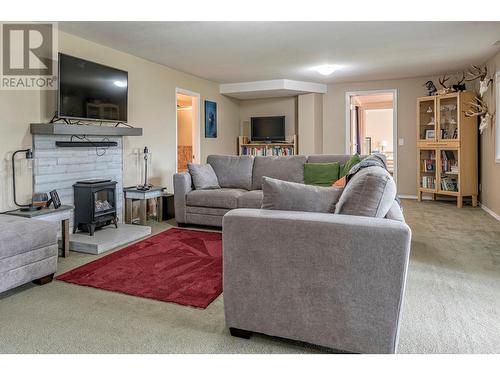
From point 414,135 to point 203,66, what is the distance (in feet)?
13.7

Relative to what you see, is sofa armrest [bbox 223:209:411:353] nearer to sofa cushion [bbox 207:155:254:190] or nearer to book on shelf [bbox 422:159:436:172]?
sofa cushion [bbox 207:155:254:190]

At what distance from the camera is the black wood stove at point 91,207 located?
3996 mm

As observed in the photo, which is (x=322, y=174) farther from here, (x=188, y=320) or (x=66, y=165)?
(x=66, y=165)

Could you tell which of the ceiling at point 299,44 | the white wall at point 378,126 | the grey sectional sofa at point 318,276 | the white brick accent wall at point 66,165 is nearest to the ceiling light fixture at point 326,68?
the ceiling at point 299,44

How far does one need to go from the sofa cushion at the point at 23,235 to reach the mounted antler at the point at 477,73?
6.13m

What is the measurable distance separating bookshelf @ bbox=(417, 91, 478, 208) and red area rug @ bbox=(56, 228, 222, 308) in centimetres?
454

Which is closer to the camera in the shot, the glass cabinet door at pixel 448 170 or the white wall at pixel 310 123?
the glass cabinet door at pixel 448 170

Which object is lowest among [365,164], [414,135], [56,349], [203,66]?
[56,349]

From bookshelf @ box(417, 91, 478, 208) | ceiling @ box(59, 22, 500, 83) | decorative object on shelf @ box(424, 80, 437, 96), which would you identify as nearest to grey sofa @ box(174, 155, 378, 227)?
ceiling @ box(59, 22, 500, 83)

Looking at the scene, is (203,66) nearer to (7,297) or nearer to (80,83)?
(80,83)

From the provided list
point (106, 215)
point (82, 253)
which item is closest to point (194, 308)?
point (82, 253)

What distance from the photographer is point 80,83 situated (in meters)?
3.99

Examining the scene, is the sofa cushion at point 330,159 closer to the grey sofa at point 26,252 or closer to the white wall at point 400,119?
the white wall at point 400,119

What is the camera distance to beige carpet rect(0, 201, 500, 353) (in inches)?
73.0
